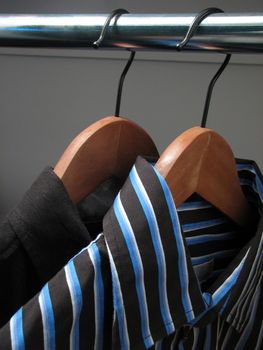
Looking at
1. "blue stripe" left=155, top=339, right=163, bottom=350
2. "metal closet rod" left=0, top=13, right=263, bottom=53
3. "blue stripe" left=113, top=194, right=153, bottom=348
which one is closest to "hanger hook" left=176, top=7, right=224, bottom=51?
"metal closet rod" left=0, top=13, right=263, bottom=53

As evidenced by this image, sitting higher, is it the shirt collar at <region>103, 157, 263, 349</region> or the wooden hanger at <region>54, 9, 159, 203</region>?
the wooden hanger at <region>54, 9, 159, 203</region>

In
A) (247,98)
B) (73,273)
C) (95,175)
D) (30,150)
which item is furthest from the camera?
(30,150)

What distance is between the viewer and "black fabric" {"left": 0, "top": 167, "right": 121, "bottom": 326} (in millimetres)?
319

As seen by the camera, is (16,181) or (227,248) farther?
(16,181)

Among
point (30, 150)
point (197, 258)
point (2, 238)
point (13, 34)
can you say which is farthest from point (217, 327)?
point (30, 150)

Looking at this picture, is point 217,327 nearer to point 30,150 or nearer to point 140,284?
point 140,284

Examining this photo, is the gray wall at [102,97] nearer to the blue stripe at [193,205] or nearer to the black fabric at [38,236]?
the blue stripe at [193,205]

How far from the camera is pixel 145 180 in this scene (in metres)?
0.30

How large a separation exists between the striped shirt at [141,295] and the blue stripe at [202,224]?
0.07m

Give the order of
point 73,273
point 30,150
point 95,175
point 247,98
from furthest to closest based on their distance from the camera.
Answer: point 30,150 → point 247,98 → point 95,175 → point 73,273

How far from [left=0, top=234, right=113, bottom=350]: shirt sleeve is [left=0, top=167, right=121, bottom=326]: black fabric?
47mm

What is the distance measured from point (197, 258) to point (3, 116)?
0.62 meters

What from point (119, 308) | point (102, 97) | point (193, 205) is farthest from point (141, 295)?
point (102, 97)

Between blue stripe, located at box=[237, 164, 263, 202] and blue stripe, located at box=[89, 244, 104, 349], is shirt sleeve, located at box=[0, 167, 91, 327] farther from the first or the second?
blue stripe, located at box=[237, 164, 263, 202]
